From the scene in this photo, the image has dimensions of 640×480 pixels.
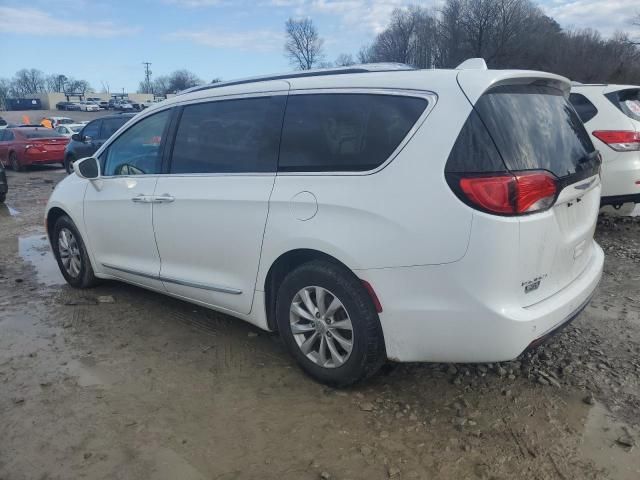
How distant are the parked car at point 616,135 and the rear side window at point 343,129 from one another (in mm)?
4226

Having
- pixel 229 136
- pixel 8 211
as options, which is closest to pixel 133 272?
pixel 229 136

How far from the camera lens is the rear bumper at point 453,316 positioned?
2482mm

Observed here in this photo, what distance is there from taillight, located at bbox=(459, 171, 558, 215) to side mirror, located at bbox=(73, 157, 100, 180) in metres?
3.30

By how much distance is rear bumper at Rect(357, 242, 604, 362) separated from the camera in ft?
8.14

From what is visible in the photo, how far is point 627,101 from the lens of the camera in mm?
6211

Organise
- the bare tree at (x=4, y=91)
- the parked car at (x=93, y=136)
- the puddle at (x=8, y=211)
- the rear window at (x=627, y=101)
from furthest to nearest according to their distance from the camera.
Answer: the bare tree at (x=4, y=91) < the parked car at (x=93, y=136) < the puddle at (x=8, y=211) < the rear window at (x=627, y=101)

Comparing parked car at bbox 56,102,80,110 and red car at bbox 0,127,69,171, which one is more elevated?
parked car at bbox 56,102,80,110

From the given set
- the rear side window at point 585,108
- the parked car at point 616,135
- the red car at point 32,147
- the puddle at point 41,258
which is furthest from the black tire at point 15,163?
the parked car at point 616,135

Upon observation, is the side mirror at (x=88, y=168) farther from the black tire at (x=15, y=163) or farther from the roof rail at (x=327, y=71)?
the black tire at (x=15, y=163)

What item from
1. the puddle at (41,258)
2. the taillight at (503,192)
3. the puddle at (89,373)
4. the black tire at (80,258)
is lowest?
the puddle at (41,258)

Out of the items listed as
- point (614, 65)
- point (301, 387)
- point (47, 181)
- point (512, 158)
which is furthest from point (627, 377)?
point (614, 65)

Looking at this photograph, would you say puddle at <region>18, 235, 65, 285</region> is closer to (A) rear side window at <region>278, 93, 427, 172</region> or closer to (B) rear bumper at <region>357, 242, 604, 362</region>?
(A) rear side window at <region>278, 93, 427, 172</region>

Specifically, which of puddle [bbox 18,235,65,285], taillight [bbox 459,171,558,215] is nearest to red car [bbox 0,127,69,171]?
puddle [bbox 18,235,65,285]

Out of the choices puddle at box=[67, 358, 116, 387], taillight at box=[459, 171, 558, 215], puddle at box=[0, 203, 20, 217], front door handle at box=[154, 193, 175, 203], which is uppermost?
taillight at box=[459, 171, 558, 215]
